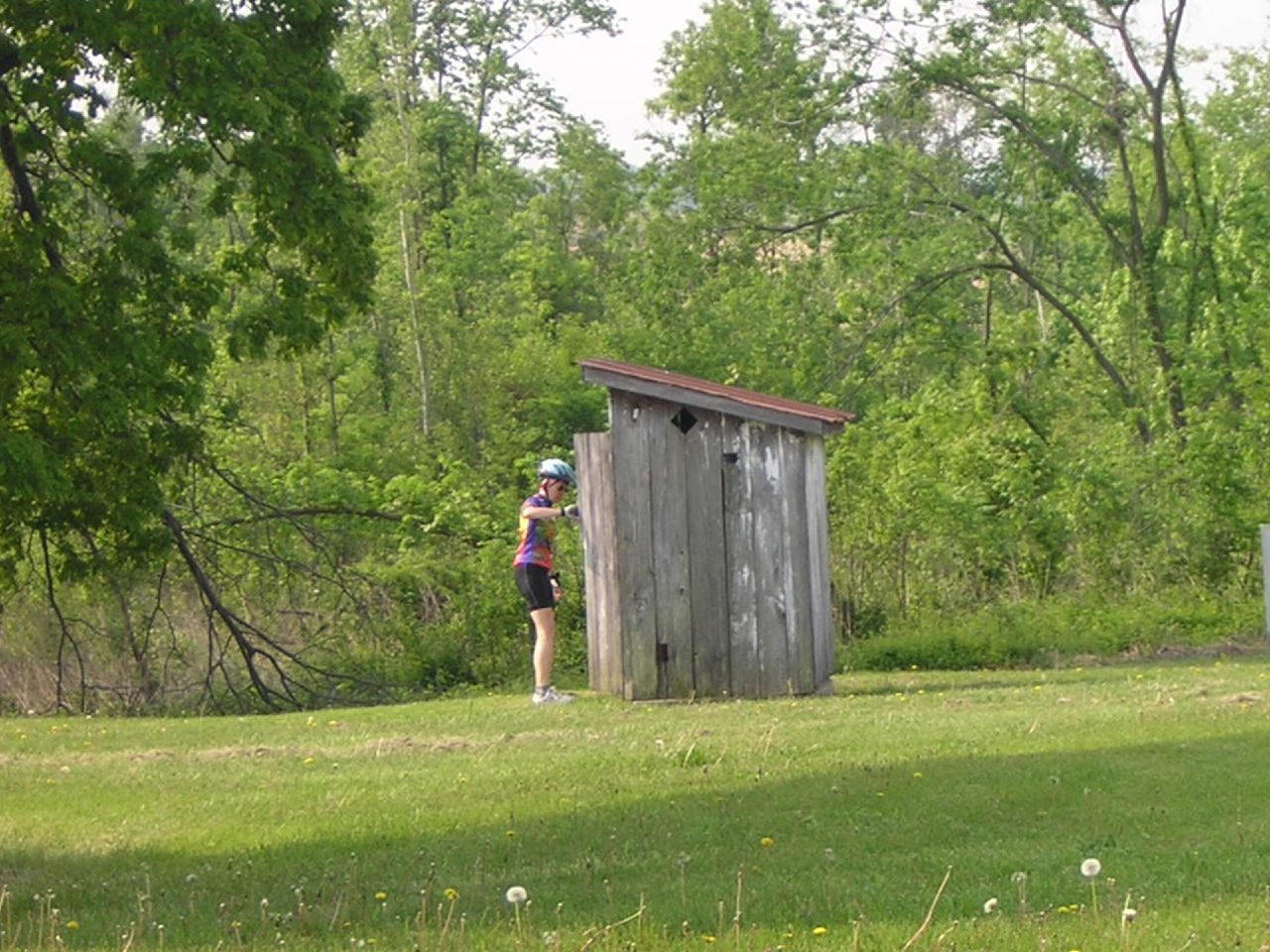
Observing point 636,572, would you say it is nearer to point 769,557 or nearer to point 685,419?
point 769,557

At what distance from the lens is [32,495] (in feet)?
43.8

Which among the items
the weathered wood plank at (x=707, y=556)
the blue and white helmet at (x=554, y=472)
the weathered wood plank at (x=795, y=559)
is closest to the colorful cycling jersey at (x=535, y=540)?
the blue and white helmet at (x=554, y=472)

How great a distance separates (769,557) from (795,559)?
0.22 meters

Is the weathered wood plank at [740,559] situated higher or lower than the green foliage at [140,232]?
lower

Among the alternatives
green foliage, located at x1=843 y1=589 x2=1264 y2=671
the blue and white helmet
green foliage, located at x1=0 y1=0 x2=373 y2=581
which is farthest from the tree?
green foliage, located at x1=843 y1=589 x2=1264 y2=671

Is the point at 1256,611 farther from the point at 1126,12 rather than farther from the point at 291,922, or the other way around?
the point at 291,922

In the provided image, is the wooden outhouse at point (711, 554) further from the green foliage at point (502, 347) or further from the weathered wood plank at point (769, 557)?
the green foliage at point (502, 347)

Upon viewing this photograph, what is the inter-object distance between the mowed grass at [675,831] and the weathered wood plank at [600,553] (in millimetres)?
1850

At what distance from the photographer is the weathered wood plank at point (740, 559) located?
16766 mm

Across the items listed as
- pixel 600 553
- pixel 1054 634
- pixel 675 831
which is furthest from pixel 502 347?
pixel 675 831

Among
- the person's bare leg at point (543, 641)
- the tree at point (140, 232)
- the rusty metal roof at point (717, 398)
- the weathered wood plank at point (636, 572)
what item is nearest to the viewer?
the tree at point (140, 232)

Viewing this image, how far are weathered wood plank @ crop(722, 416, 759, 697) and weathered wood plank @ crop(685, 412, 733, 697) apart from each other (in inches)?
1.9

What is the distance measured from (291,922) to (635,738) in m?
5.67

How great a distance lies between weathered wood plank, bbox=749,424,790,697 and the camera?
55.0ft
